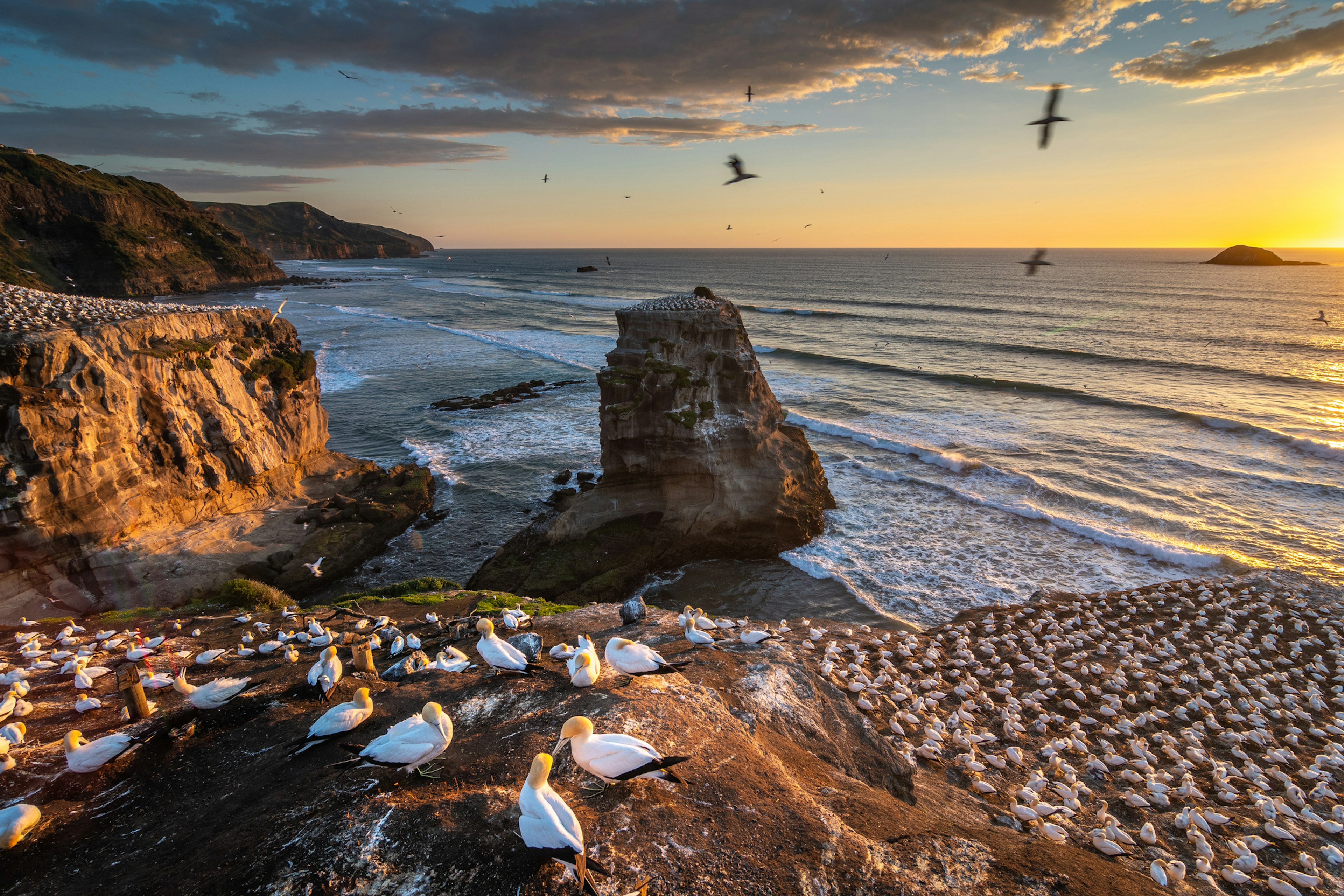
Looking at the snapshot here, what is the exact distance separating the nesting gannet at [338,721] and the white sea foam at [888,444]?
26.8 meters

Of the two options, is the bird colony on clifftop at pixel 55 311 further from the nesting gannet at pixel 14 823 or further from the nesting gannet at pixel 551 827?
the nesting gannet at pixel 551 827

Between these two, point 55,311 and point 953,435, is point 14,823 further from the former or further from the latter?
point 953,435

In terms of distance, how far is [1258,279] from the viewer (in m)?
115

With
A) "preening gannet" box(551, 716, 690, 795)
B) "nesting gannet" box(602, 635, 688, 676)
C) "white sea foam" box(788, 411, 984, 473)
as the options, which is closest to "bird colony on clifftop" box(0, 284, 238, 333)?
"nesting gannet" box(602, 635, 688, 676)

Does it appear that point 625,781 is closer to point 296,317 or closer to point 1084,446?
point 1084,446

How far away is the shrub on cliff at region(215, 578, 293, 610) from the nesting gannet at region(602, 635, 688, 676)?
38.0ft

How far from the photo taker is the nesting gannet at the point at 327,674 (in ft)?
27.2

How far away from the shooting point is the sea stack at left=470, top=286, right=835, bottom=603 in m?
20.2

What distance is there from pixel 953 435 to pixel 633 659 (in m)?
29.5

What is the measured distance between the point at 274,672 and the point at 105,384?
11996mm

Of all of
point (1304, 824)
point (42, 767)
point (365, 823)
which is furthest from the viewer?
point (1304, 824)

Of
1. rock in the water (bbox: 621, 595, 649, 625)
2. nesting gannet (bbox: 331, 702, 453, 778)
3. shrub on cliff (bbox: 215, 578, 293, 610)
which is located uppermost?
nesting gannet (bbox: 331, 702, 453, 778)

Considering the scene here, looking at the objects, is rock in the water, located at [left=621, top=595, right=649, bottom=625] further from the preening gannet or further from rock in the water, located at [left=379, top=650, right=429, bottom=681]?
the preening gannet

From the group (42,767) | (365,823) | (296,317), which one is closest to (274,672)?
(42,767)
